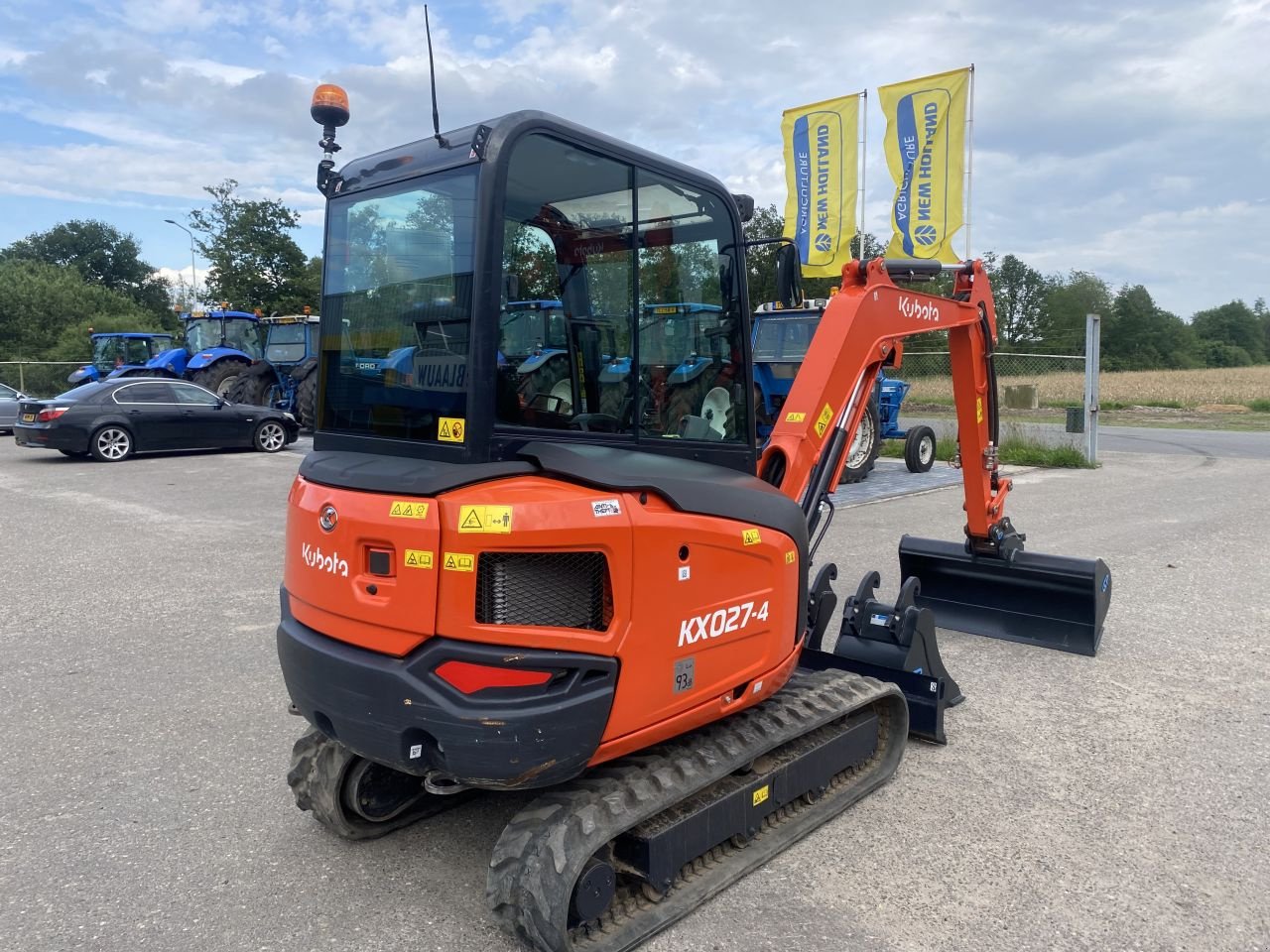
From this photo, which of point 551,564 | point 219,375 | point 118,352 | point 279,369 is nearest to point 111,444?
point 219,375

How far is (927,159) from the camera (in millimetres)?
15234

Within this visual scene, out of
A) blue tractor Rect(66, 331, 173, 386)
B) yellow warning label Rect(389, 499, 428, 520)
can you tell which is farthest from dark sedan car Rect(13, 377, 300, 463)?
yellow warning label Rect(389, 499, 428, 520)

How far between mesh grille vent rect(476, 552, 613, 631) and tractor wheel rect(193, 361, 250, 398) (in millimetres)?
19710

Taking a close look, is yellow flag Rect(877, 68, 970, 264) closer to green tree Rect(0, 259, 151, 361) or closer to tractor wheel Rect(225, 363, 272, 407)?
tractor wheel Rect(225, 363, 272, 407)

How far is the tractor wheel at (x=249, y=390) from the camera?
2023 centimetres

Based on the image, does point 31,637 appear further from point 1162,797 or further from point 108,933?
point 1162,797

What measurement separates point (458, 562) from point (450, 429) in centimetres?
44

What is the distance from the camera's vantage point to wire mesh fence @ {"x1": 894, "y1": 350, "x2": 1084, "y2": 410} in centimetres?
1955

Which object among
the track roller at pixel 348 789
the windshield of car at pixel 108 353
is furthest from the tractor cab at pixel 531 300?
the windshield of car at pixel 108 353

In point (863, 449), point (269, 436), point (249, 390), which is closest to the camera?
point (863, 449)

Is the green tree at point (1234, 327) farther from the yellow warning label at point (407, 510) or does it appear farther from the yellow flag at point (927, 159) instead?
the yellow warning label at point (407, 510)

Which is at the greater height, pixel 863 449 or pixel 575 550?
pixel 863 449

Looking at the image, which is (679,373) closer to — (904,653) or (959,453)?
(904,653)

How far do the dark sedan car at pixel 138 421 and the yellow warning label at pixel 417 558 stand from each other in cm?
1483
